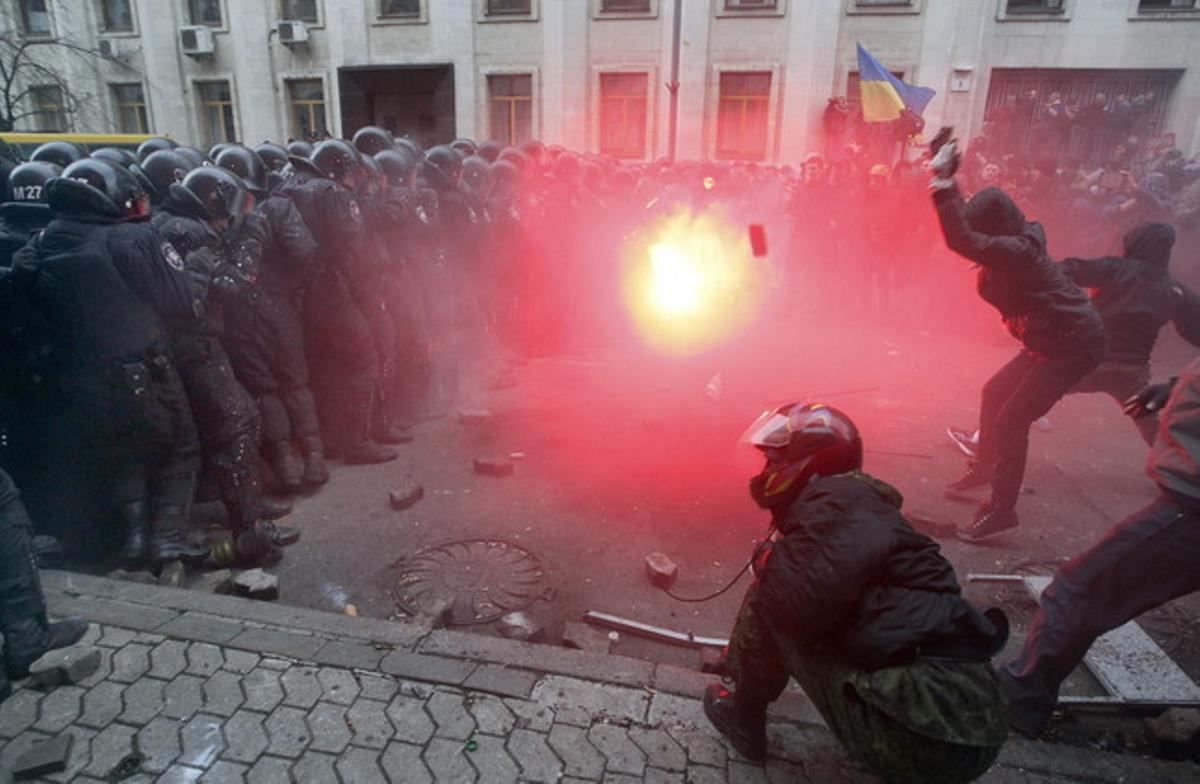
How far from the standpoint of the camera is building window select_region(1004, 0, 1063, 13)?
17.0m

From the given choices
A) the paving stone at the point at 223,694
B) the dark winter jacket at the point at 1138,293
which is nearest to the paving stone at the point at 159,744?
the paving stone at the point at 223,694

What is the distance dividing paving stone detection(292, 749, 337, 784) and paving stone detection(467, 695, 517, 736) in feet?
1.90

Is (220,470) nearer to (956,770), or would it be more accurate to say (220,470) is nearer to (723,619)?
(723,619)

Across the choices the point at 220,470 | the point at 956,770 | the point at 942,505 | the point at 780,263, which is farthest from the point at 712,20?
the point at 956,770

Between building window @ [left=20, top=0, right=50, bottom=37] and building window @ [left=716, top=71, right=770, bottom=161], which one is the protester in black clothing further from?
building window @ [left=20, top=0, right=50, bottom=37]

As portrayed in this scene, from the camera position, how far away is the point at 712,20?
730 inches

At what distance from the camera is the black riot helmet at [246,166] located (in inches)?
242

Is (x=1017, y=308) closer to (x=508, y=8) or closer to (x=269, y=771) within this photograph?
(x=269, y=771)

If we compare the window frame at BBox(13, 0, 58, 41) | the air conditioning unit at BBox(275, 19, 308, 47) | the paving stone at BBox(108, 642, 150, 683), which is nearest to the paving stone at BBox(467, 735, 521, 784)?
the paving stone at BBox(108, 642, 150, 683)

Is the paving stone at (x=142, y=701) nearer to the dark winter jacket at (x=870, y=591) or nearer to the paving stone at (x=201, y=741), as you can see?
the paving stone at (x=201, y=741)

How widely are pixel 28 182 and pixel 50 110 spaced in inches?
874

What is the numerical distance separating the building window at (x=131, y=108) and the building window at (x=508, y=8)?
1211 cm

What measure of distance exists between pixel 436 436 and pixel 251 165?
298 centimetres

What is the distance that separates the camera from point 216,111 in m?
22.1
